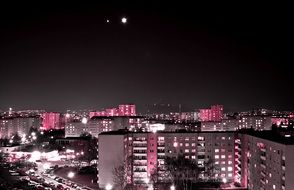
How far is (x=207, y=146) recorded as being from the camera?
13273mm

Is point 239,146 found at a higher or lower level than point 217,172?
higher

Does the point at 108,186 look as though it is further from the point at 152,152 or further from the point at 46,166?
the point at 46,166

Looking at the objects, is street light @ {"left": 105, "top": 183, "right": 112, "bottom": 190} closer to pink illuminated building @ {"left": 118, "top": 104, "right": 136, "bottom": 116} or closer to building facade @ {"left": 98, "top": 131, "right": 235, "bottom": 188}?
building facade @ {"left": 98, "top": 131, "right": 235, "bottom": 188}

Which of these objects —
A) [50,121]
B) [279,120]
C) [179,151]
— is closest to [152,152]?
[179,151]

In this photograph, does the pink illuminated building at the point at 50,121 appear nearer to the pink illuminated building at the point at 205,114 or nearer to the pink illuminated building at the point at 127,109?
the pink illuminated building at the point at 127,109

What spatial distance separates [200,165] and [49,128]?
65.4 ft

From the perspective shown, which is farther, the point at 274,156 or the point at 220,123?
the point at 220,123

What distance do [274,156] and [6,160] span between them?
11.9 m

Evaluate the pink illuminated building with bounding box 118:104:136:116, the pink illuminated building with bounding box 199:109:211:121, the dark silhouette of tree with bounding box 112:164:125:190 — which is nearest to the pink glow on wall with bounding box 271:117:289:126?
the pink illuminated building with bounding box 199:109:211:121

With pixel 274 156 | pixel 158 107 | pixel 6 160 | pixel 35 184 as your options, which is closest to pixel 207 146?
pixel 274 156

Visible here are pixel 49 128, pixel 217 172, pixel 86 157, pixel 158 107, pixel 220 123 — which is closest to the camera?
pixel 217 172

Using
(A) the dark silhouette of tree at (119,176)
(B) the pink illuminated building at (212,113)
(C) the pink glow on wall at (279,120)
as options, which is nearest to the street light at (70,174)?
(A) the dark silhouette of tree at (119,176)

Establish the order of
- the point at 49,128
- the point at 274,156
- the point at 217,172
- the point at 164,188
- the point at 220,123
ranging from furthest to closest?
1. the point at 49,128
2. the point at 220,123
3. the point at 217,172
4. the point at 164,188
5. the point at 274,156

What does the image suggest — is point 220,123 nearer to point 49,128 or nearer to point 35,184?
point 49,128
